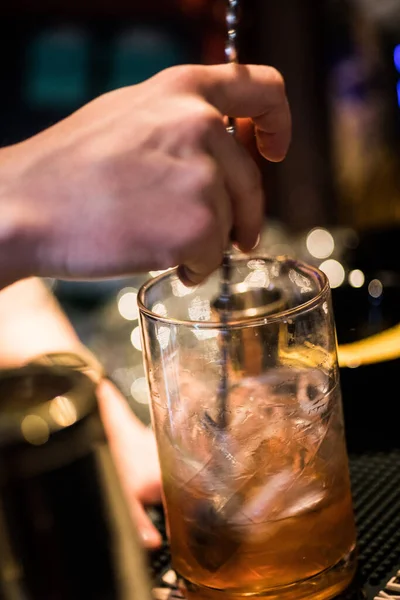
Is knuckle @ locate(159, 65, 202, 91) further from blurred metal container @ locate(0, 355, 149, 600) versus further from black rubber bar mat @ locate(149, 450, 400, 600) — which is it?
black rubber bar mat @ locate(149, 450, 400, 600)

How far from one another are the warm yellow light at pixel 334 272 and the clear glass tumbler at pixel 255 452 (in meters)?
0.36

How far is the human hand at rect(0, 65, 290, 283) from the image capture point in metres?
0.52

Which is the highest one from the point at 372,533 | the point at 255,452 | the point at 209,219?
the point at 209,219

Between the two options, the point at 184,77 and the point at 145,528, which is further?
the point at 145,528

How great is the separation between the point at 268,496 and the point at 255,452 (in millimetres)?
32

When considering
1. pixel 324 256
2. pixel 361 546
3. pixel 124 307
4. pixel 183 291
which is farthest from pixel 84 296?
pixel 361 546

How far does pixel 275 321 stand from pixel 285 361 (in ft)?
0.13

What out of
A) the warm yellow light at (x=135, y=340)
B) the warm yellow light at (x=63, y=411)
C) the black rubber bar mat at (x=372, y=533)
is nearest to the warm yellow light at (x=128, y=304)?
the warm yellow light at (x=135, y=340)

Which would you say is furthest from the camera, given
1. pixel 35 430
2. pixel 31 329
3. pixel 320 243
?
pixel 320 243

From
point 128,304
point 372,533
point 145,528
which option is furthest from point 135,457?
point 128,304

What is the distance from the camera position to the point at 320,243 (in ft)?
4.02

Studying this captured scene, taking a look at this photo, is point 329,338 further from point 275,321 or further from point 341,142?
point 341,142

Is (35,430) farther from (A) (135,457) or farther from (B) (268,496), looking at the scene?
(A) (135,457)

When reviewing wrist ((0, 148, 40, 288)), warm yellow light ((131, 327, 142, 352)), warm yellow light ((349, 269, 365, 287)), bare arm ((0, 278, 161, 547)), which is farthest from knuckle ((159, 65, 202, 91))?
warm yellow light ((131, 327, 142, 352))
